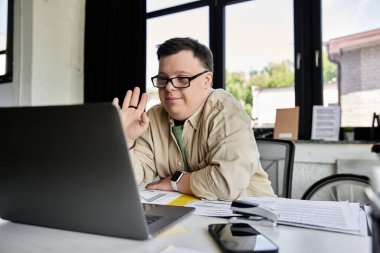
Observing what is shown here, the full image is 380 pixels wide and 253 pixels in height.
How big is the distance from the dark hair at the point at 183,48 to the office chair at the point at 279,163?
1.46 ft

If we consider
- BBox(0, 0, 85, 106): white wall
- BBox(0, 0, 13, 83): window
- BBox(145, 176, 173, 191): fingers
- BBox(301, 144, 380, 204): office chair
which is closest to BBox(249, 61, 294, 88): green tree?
BBox(301, 144, 380, 204): office chair

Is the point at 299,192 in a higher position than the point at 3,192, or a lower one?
lower

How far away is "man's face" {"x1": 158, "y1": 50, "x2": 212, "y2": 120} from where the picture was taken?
1162 millimetres

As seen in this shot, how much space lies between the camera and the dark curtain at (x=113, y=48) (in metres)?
2.77

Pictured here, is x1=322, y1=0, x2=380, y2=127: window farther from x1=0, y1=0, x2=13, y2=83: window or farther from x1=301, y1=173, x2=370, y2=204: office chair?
x1=0, y1=0, x2=13, y2=83: window

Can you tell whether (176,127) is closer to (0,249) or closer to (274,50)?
(0,249)

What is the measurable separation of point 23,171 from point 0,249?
13 cm

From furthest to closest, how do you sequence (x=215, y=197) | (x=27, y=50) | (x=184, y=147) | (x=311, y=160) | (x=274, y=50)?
(x=27, y=50) → (x=274, y=50) → (x=311, y=160) → (x=184, y=147) → (x=215, y=197)

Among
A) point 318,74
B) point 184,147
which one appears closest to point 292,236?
point 184,147

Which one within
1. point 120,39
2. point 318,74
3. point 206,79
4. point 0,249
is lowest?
point 0,249

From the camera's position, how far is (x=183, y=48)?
46.3 inches

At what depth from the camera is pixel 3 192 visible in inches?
24.1

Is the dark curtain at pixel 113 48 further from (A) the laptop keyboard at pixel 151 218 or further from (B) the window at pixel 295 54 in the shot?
(A) the laptop keyboard at pixel 151 218

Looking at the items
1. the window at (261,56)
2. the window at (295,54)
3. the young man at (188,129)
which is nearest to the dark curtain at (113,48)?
the window at (295,54)
